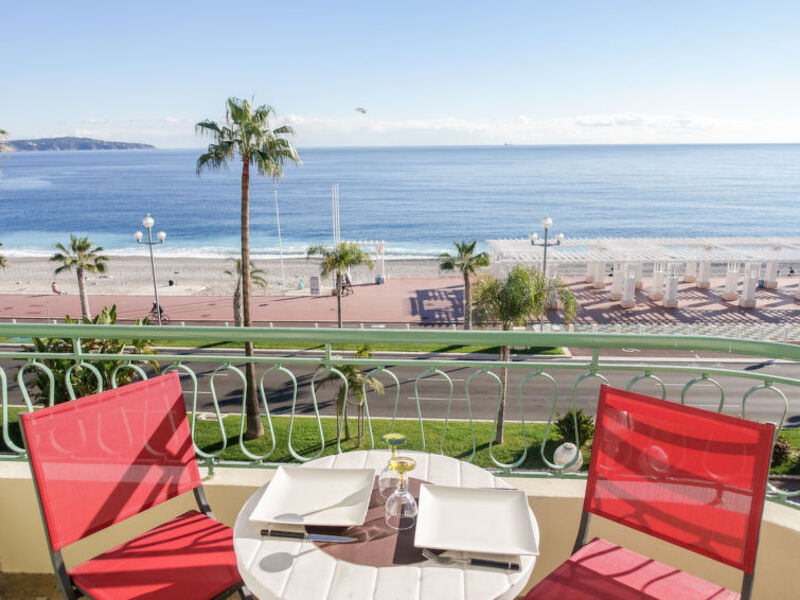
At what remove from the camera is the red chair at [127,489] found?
2.24 meters

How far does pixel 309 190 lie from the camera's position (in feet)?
375

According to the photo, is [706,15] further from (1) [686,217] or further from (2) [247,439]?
(2) [247,439]

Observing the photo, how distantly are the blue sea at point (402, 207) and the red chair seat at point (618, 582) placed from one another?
59.7 meters

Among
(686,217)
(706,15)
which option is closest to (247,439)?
(686,217)

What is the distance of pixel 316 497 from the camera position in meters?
2.14

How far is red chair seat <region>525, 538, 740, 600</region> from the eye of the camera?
2135mm

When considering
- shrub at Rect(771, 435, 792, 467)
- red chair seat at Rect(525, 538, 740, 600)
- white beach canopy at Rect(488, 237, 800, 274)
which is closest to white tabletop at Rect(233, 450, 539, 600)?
red chair seat at Rect(525, 538, 740, 600)

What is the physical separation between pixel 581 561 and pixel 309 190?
115834 millimetres

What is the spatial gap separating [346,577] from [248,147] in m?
19.7

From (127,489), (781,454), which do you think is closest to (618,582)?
(127,489)

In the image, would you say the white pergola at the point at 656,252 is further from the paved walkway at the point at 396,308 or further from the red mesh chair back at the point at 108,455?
the red mesh chair back at the point at 108,455

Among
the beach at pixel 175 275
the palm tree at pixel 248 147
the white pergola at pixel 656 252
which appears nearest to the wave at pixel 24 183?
the beach at pixel 175 275

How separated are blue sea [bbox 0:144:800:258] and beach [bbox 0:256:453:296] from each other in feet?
18.7

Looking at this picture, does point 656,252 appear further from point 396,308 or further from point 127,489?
point 127,489
